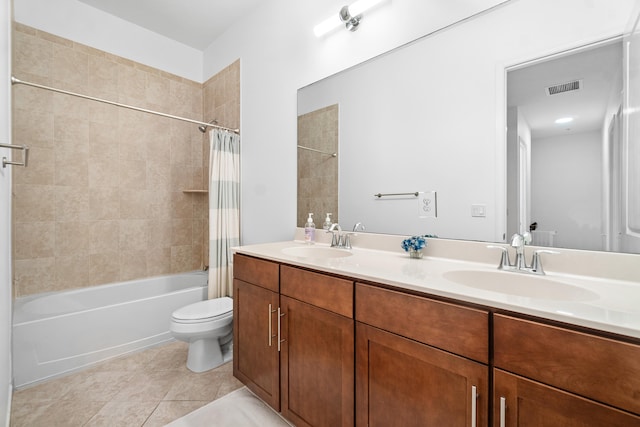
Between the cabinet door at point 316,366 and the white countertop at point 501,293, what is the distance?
0.21 m

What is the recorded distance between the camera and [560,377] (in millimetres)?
624

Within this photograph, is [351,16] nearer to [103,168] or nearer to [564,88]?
[564,88]

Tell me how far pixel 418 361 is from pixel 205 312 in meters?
1.52

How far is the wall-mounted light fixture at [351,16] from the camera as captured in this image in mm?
1534

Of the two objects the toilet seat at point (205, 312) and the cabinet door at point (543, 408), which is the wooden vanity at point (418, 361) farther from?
the toilet seat at point (205, 312)

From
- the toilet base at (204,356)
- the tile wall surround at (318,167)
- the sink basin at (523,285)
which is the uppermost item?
the tile wall surround at (318,167)

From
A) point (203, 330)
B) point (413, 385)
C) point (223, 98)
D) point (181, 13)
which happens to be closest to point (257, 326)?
point (203, 330)

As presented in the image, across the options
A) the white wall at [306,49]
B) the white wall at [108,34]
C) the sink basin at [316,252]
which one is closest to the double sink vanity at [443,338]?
the sink basin at [316,252]

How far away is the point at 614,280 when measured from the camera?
0.92 m

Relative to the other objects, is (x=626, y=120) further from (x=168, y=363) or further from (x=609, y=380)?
(x=168, y=363)

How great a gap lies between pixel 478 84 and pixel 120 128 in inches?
112

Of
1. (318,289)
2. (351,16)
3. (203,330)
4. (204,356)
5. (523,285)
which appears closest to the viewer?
(523,285)

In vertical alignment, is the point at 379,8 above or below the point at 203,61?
below

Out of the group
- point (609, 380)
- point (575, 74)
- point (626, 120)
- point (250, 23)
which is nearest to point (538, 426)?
point (609, 380)
